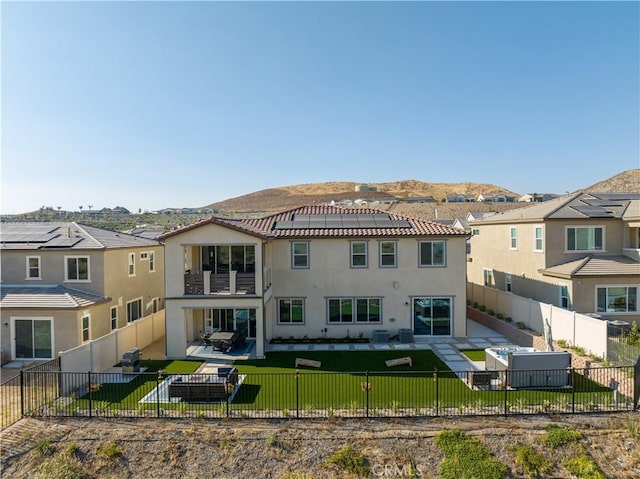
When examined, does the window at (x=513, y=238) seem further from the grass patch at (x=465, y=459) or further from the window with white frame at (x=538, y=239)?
the grass patch at (x=465, y=459)

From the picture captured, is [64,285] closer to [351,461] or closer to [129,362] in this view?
[129,362]

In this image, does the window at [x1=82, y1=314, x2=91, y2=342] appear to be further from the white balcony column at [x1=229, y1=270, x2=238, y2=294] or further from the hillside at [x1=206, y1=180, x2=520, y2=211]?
the hillside at [x1=206, y1=180, x2=520, y2=211]

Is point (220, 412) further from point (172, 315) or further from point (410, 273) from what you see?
point (410, 273)

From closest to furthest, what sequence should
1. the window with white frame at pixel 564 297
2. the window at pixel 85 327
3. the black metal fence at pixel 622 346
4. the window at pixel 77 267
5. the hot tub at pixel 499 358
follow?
1. the black metal fence at pixel 622 346
2. the hot tub at pixel 499 358
3. the window at pixel 85 327
4. the window at pixel 77 267
5. the window with white frame at pixel 564 297

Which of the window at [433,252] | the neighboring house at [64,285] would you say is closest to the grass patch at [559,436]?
the window at [433,252]

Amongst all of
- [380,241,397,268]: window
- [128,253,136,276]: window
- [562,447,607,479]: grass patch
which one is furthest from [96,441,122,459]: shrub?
[380,241,397,268]: window

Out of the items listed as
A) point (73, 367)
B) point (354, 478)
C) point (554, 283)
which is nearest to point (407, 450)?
point (354, 478)

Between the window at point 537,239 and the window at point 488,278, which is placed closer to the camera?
the window at point 537,239

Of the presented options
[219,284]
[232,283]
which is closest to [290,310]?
[232,283]
